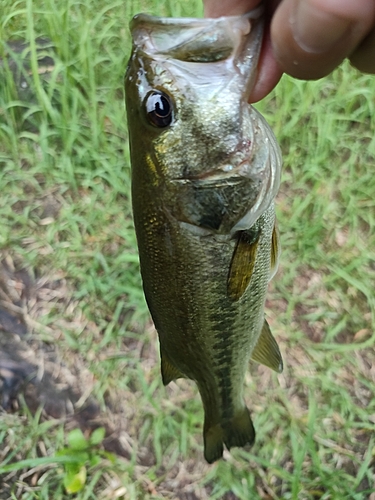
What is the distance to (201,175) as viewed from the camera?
107cm

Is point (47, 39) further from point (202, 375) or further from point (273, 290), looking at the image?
point (202, 375)

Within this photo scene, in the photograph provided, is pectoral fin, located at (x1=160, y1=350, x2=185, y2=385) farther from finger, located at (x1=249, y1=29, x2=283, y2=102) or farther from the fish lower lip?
finger, located at (x1=249, y1=29, x2=283, y2=102)

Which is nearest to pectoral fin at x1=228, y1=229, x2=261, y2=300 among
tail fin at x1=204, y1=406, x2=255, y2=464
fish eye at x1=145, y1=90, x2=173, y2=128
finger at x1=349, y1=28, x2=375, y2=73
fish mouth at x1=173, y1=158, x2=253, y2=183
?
fish mouth at x1=173, y1=158, x2=253, y2=183

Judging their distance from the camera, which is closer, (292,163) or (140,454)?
(140,454)

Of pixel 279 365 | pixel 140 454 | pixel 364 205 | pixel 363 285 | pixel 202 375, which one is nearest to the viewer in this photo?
pixel 202 375

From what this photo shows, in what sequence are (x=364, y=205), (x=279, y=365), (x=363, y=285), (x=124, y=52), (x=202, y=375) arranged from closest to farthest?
(x=202, y=375) → (x=279, y=365) → (x=363, y=285) → (x=364, y=205) → (x=124, y=52)

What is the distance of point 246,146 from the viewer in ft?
3.46

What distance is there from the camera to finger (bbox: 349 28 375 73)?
940mm

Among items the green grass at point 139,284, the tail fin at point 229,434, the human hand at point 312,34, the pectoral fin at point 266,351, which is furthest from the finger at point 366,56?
the green grass at point 139,284

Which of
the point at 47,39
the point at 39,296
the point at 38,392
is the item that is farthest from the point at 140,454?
the point at 47,39

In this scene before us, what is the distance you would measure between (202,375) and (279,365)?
0.32 meters

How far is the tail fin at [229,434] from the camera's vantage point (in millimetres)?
1671

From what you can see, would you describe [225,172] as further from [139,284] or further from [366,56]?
[139,284]

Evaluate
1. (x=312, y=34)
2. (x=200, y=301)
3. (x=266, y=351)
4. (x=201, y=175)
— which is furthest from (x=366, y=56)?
(x=266, y=351)
